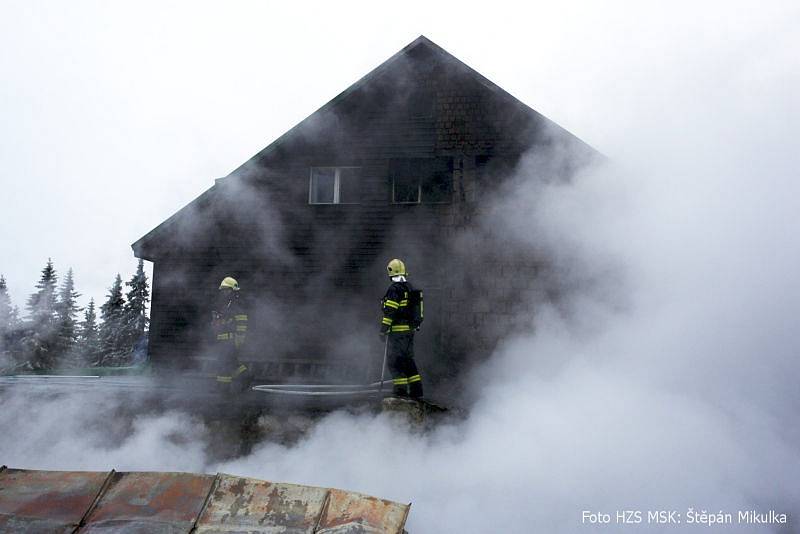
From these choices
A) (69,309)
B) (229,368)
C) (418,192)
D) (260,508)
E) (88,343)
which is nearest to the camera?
(260,508)

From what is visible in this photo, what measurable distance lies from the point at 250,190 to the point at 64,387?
15.4 feet

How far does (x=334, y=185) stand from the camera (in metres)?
10.8

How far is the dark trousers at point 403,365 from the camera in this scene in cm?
686

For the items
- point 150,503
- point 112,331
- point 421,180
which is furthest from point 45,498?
point 112,331

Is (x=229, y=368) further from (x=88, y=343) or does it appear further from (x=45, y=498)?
(x=88, y=343)

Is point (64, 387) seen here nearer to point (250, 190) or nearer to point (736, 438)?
point (250, 190)

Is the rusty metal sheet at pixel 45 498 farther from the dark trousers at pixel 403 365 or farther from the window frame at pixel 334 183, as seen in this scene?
the window frame at pixel 334 183

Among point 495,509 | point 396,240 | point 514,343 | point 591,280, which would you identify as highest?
point 396,240

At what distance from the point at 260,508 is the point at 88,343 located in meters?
34.3

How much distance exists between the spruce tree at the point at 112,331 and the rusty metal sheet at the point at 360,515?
105 ft

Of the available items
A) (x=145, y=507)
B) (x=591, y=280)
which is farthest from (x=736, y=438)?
(x=145, y=507)

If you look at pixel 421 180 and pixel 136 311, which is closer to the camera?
pixel 421 180

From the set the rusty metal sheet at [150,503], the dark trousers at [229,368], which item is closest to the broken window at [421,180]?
the dark trousers at [229,368]

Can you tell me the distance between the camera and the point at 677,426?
585cm
